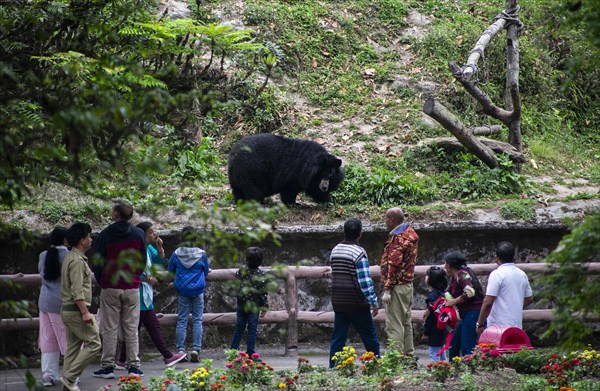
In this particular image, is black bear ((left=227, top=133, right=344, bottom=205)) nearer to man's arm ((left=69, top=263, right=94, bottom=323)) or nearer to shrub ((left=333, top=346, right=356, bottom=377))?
shrub ((left=333, top=346, right=356, bottom=377))

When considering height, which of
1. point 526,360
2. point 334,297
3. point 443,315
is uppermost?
point 334,297

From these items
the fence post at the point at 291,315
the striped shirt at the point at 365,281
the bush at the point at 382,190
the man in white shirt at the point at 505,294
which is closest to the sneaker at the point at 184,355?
the fence post at the point at 291,315

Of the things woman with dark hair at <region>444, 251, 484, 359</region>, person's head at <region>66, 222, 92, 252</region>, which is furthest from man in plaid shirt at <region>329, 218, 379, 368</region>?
person's head at <region>66, 222, 92, 252</region>

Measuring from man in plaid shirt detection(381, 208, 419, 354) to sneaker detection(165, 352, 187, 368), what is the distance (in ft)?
9.02

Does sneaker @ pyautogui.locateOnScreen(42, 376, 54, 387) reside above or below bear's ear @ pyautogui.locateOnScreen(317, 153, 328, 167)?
below

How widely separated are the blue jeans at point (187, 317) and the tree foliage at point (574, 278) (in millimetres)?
6273

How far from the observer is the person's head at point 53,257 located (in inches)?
364

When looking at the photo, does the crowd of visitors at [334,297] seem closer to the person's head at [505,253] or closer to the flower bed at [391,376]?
the person's head at [505,253]

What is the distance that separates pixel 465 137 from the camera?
14.9m

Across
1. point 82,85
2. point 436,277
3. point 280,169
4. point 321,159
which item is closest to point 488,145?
point 321,159

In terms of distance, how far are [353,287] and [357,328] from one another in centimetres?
54

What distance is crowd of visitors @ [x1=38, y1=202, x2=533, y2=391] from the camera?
8.81m

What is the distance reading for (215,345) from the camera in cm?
1314

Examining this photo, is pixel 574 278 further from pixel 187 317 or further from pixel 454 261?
pixel 187 317
